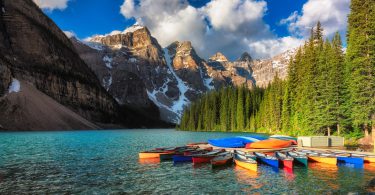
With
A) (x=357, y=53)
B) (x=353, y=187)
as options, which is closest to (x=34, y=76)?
(x=357, y=53)

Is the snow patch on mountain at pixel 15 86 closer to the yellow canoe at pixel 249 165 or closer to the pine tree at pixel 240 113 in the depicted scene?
the pine tree at pixel 240 113

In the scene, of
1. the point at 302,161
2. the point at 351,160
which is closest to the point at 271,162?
the point at 302,161

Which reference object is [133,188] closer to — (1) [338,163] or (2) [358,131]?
(1) [338,163]

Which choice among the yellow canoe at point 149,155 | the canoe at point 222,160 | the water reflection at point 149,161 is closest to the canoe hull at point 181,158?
the water reflection at point 149,161

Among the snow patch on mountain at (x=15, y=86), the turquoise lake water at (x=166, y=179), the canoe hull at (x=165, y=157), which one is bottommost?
the turquoise lake water at (x=166, y=179)

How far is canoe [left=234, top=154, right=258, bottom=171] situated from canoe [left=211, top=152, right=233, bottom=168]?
724 mm

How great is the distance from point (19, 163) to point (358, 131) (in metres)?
51.1

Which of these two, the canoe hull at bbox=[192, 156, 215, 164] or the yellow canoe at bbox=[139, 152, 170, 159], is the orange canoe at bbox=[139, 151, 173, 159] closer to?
the yellow canoe at bbox=[139, 152, 170, 159]

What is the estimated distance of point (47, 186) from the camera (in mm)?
24688

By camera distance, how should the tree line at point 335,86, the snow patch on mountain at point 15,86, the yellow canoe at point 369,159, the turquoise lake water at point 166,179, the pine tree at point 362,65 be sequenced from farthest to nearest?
1. the snow patch on mountain at point 15,86
2. the tree line at point 335,86
3. the pine tree at point 362,65
4. the yellow canoe at point 369,159
5. the turquoise lake water at point 166,179

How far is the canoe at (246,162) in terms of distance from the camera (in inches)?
1261

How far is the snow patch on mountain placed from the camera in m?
154

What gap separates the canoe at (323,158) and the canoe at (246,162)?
871cm

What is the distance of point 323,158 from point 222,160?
11874 mm
